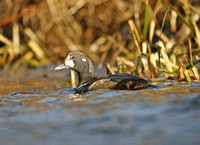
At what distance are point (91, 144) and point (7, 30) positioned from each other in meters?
8.38

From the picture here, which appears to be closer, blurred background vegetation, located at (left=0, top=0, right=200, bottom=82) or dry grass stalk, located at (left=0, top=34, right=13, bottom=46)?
blurred background vegetation, located at (left=0, top=0, right=200, bottom=82)

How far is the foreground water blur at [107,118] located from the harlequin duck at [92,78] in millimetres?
163

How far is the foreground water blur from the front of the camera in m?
2.95

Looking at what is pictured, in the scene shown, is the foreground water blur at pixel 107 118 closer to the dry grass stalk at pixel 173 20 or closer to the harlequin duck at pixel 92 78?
the harlequin duck at pixel 92 78

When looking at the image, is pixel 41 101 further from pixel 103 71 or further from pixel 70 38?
pixel 70 38

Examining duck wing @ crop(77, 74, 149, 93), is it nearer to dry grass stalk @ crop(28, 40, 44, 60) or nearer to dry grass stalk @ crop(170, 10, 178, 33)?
dry grass stalk @ crop(170, 10, 178, 33)

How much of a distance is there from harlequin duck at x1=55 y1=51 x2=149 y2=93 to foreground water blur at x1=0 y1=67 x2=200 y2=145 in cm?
16

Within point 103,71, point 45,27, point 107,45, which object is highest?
point 45,27

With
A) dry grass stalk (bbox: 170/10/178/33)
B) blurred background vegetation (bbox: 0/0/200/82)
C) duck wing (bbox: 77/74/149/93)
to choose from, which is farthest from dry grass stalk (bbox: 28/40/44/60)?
duck wing (bbox: 77/74/149/93)

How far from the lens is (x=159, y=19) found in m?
9.35

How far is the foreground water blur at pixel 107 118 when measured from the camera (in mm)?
2945

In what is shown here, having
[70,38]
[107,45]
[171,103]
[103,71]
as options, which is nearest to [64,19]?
[70,38]

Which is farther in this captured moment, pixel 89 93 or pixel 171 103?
pixel 89 93

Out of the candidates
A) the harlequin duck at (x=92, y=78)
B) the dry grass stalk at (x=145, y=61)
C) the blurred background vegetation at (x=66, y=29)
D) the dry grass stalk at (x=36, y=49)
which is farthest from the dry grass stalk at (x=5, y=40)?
the dry grass stalk at (x=145, y=61)
